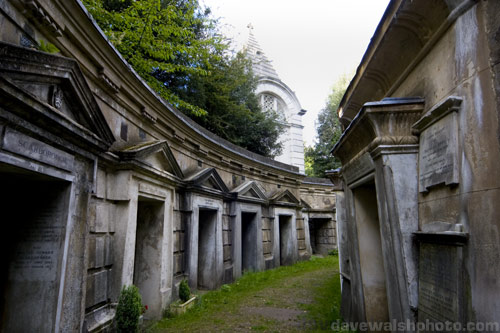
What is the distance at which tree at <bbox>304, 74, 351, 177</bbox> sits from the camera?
2279 centimetres

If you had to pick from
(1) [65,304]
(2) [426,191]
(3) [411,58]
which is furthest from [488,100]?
(1) [65,304]

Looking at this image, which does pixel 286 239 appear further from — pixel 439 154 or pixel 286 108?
pixel 439 154

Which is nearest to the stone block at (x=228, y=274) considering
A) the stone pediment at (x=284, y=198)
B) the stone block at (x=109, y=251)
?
the stone pediment at (x=284, y=198)

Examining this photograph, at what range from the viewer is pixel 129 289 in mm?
4602

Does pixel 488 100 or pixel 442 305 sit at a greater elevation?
pixel 488 100

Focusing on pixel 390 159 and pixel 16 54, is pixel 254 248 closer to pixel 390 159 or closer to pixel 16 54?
pixel 390 159

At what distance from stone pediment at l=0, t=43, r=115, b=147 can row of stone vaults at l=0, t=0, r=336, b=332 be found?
1cm

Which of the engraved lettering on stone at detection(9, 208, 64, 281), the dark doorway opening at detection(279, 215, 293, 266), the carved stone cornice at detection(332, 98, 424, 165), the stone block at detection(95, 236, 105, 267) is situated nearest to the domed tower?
the dark doorway opening at detection(279, 215, 293, 266)

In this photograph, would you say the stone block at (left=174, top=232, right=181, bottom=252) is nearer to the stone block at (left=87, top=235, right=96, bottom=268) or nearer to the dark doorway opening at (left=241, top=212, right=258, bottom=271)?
the stone block at (left=87, top=235, right=96, bottom=268)

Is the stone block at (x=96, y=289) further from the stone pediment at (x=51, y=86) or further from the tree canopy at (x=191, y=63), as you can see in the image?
the tree canopy at (x=191, y=63)

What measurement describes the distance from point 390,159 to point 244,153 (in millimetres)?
8320

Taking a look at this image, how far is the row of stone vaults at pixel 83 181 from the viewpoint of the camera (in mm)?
3031

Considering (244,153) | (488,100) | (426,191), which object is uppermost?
(244,153)

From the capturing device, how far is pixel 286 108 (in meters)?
20.7
